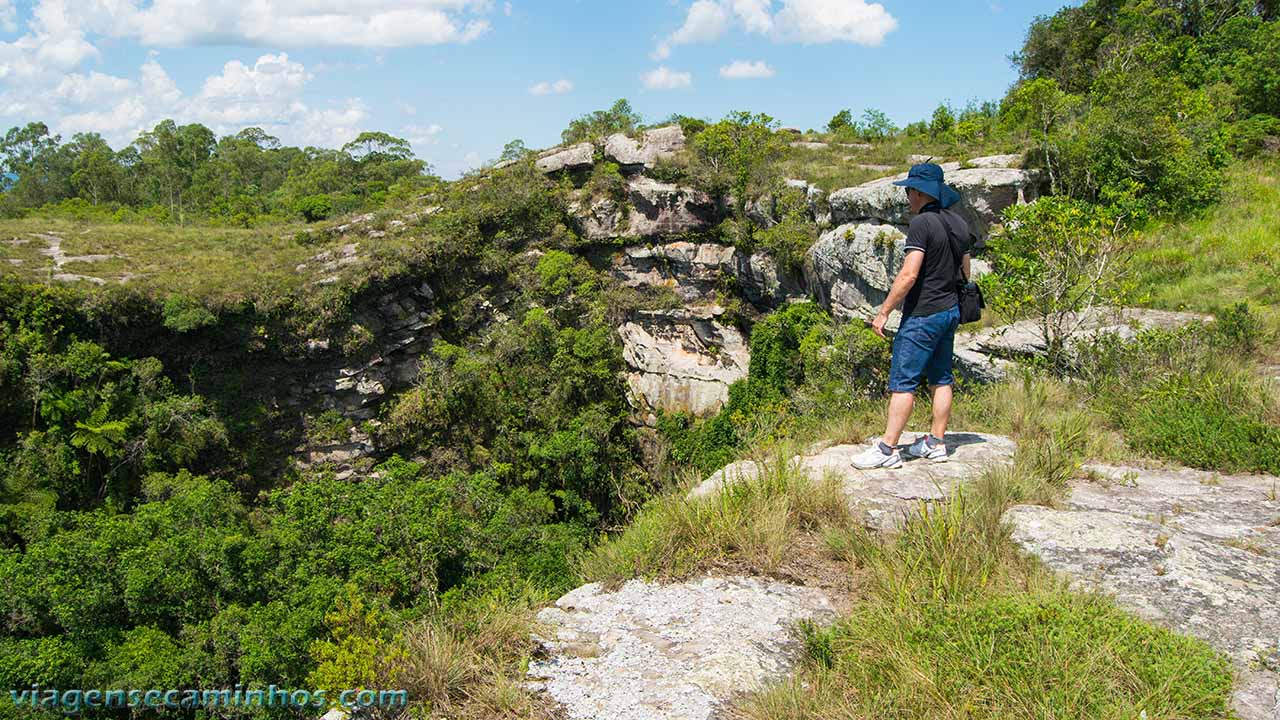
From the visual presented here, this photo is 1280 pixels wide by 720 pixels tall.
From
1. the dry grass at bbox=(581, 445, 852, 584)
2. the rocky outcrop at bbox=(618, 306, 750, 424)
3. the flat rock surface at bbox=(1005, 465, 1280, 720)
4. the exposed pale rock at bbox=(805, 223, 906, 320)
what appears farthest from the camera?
the rocky outcrop at bbox=(618, 306, 750, 424)

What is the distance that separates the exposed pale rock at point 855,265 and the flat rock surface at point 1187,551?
9.93m

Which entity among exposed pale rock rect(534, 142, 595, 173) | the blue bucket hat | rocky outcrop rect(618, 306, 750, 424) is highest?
exposed pale rock rect(534, 142, 595, 173)

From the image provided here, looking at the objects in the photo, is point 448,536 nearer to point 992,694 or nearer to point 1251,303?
point 992,694

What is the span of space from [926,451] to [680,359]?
52.1 ft

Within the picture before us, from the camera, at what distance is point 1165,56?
16172 millimetres

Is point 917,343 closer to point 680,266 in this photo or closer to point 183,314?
point 680,266

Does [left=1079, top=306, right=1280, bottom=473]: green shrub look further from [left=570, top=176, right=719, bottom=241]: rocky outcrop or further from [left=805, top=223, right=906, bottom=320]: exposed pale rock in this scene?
[left=570, top=176, right=719, bottom=241]: rocky outcrop

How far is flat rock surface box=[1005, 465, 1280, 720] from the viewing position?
2617 mm

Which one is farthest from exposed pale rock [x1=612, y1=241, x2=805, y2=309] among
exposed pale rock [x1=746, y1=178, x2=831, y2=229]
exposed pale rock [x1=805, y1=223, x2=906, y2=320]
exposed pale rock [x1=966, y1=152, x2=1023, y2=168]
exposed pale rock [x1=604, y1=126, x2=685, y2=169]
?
exposed pale rock [x1=966, y1=152, x2=1023, y2=168]

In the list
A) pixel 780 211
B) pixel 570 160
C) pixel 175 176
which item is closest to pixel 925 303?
pixel 780 211

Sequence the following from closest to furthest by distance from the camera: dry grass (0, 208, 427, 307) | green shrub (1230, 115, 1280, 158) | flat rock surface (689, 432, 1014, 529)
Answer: flat rock surface (689, 432, 1014, 529) < green shrub (1230, 115, 1280, 158) < dry grass (0, 208, 427, 307)

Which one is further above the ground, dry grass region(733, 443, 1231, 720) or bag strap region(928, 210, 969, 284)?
bag strap region(928, 210, 969, 284)

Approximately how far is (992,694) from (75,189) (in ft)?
166

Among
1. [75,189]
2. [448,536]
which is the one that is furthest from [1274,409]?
[75,189]
